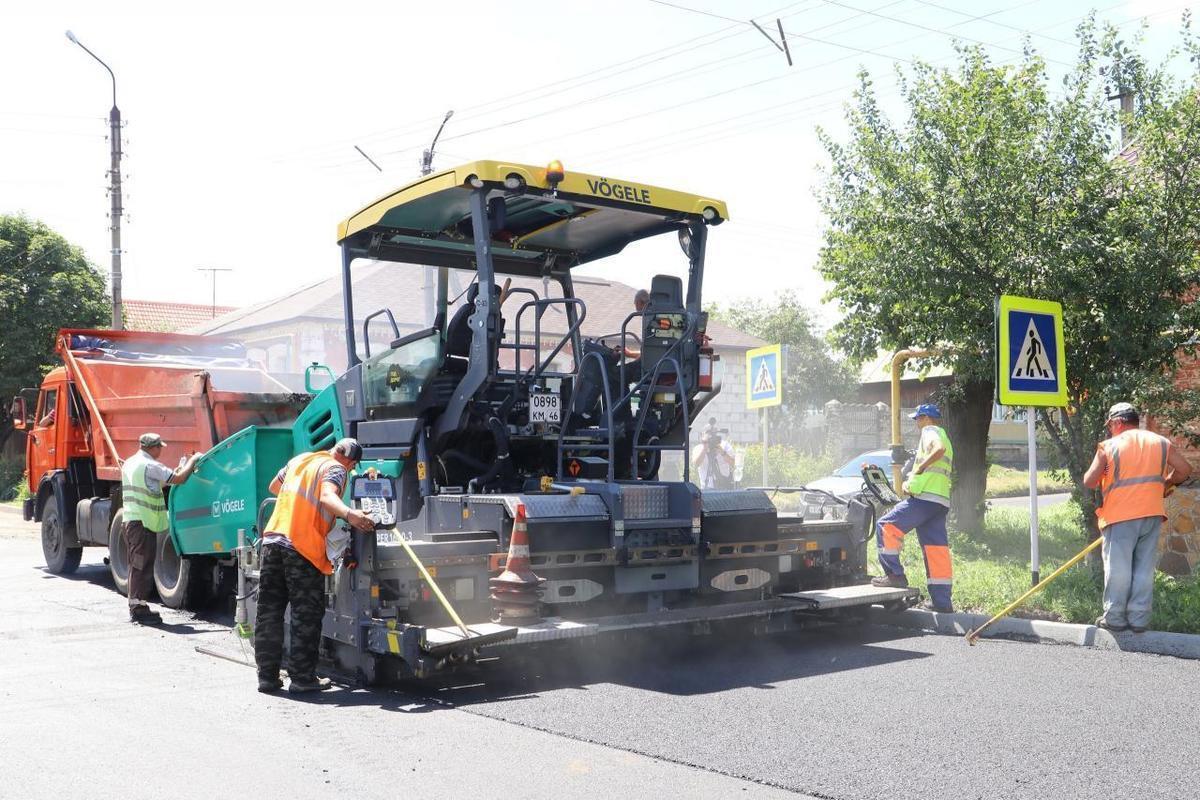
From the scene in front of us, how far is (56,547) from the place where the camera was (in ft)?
42.9

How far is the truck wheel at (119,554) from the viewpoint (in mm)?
11258

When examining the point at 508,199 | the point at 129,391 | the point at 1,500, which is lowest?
the point at 1,500

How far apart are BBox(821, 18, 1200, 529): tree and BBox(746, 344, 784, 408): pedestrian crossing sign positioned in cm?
250

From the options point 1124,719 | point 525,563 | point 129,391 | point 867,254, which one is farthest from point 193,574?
point 1124,719

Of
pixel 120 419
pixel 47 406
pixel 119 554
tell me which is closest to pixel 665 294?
pixel 119 554

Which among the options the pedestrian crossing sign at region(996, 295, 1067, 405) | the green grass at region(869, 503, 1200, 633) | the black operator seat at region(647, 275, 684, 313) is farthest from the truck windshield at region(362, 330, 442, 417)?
the green grass at region(869, 503, 1200, 633)

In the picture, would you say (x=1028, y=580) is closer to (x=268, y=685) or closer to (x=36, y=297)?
(x=268, y=685)

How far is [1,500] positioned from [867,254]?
2240cm

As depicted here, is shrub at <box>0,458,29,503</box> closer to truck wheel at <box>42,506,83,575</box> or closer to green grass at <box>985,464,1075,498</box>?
truck wheel at <box>42,506,83,575</box>

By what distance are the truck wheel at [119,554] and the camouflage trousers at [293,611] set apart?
4882 millimetres

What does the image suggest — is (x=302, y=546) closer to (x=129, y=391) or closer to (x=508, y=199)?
(x=508, y=199)

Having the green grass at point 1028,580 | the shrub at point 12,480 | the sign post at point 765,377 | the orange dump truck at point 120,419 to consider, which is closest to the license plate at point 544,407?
the orange dump truck at point 120,419

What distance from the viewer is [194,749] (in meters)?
5.44

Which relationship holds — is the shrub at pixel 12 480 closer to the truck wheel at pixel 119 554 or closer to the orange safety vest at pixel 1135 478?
the truck wheel at pixel 119 554
